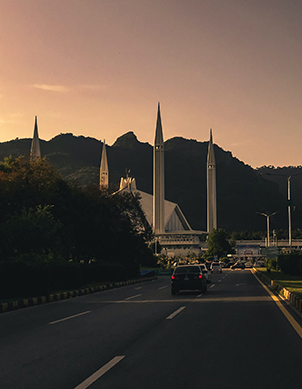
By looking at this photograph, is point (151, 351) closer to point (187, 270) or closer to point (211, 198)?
point (187, 270)

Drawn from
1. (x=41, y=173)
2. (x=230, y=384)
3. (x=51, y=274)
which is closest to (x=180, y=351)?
(x=230, y=384)

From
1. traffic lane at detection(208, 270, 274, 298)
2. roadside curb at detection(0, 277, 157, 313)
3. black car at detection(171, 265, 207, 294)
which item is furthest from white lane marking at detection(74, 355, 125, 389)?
black car at detection(171, 265, 207, 294)

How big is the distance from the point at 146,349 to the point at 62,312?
812cm

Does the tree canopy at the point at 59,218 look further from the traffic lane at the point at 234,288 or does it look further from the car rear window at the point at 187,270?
the traffic lane at the point at 234,288

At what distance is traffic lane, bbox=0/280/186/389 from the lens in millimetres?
6755

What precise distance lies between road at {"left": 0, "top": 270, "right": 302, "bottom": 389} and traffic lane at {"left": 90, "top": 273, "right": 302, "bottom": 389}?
1 cm

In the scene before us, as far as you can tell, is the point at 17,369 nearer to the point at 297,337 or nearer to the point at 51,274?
the point at 297,337

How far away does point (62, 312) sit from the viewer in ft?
53.2

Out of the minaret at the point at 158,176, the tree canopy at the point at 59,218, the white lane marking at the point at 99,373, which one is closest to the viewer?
the white lane marking at the point at 99,373

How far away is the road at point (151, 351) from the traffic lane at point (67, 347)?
0.01 m

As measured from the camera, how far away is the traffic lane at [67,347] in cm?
675

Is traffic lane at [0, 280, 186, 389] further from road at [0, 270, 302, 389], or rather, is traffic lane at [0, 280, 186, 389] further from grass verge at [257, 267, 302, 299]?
grass verge at [257, 267, 302, 299]

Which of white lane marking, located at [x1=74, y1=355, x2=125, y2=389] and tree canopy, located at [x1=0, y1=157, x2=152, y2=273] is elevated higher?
tree canopy, located at [x1=0, y1=157, x2=152, y2=273]

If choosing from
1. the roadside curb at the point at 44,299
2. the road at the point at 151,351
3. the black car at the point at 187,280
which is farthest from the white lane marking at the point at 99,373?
the black car at the point at 187,280
